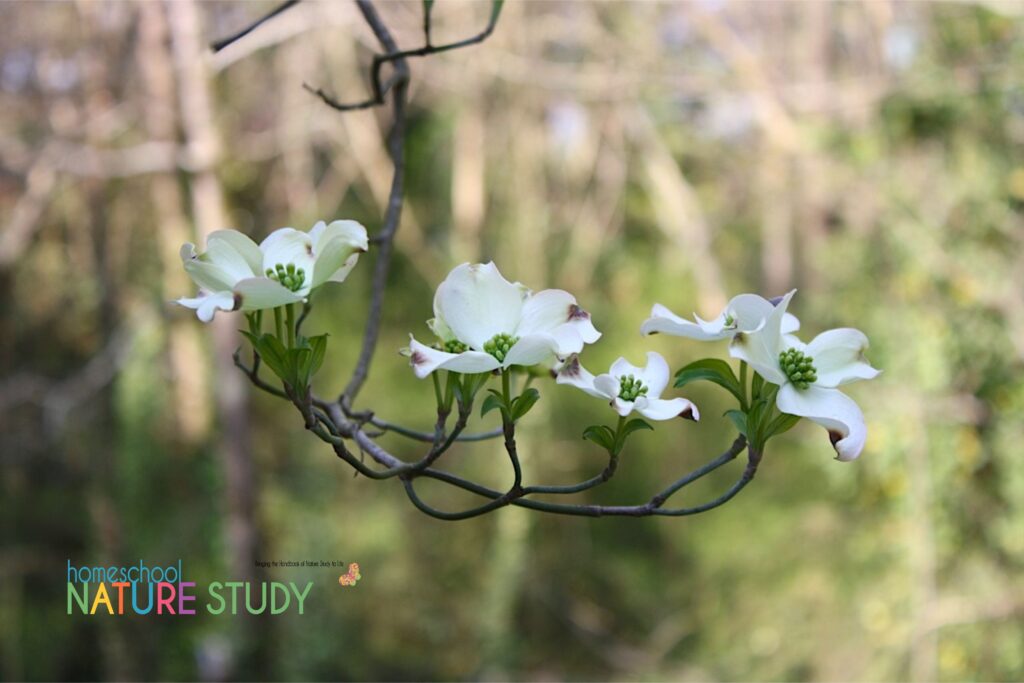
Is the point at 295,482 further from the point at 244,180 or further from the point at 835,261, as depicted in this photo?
the point at 835,261

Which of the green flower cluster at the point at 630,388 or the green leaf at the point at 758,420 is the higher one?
the green flower cluster at the point at 630,388

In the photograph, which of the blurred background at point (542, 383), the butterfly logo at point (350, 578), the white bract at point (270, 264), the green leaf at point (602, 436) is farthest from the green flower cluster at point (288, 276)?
the blurred background at point (542, 383)

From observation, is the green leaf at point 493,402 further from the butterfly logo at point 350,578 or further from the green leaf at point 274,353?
the butterfly logo at point 350,578

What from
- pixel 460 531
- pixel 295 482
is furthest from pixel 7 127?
pixel 460 531

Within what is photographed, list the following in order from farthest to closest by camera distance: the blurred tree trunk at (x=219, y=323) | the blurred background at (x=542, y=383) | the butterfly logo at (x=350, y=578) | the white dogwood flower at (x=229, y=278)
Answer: the blurred background at (x=542, y=383)
the blurred tree trunk at (x=219, y=323)
the butterfly logo at (x=350, y=578)
the white dogwood flower at (x=229, y=278)

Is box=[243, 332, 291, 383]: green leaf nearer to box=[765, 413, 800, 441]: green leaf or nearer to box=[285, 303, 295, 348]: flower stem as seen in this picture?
box=[285, 303, 295, 348]: flower stem

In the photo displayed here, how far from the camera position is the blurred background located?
1.61 m

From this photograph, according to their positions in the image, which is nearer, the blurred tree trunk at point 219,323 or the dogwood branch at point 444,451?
the dogwood branch at point 444,451

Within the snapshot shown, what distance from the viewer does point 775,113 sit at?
5.93ft

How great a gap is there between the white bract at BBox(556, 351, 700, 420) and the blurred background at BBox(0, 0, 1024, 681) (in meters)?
1.21

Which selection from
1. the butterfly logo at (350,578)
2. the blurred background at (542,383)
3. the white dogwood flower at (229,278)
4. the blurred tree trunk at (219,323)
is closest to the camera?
the white dogwood flower at (229,278)

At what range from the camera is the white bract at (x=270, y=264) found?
27 cm

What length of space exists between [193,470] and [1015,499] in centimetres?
174

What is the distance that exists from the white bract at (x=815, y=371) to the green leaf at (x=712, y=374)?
0.8 inches
